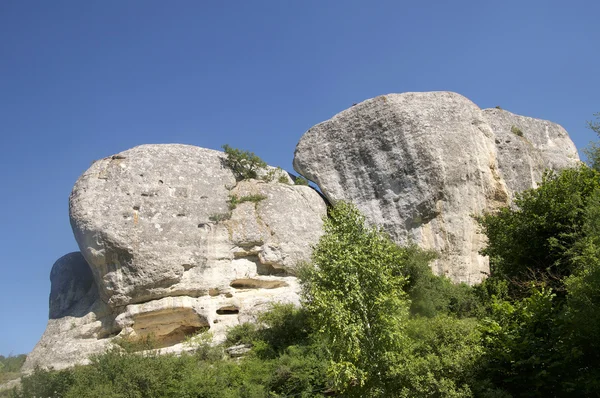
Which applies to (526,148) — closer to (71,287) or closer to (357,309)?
(357,309)

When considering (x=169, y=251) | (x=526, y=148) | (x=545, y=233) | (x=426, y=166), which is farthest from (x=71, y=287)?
(x=526, y=148)

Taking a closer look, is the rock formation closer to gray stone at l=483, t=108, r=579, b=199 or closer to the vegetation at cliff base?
gray stone at l=483, t=108, r=579, b=199

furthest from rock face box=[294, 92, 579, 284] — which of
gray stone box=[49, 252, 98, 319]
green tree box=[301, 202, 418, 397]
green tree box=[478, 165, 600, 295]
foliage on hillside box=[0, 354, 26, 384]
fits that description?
foliage on hillside box=[0, 354, 26, 384]

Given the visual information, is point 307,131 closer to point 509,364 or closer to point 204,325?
point 204,325

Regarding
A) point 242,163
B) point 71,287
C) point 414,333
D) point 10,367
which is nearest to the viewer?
point 414,333

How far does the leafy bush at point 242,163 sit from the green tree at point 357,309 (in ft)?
37.2

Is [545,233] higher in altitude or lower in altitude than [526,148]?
lower

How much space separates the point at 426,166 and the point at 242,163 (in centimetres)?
921

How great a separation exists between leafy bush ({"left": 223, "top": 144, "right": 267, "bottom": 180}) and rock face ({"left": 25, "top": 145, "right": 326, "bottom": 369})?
93 centimetres

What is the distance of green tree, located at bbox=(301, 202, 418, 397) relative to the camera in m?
14.6

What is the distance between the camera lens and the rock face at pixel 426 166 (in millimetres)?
25766

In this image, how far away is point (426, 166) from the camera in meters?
26.1

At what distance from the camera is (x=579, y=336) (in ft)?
36.2

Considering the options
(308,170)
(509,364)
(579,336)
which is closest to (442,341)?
(509,364)
